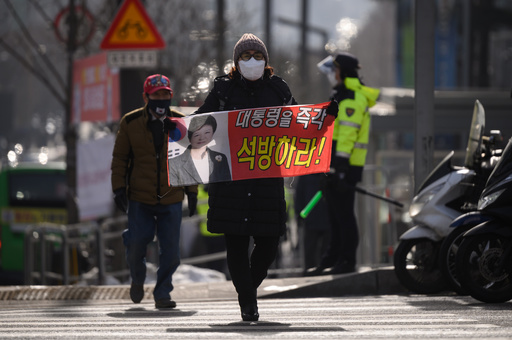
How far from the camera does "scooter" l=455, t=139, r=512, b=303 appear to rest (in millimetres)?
8945

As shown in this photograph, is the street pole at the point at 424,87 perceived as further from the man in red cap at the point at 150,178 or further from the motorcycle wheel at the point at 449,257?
the man in red cap at the point at 150,178

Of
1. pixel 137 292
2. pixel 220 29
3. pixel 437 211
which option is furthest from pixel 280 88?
pixel 220 29

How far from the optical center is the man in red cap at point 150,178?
32.1 feet

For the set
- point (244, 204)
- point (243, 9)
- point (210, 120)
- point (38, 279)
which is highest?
point (243, 9)

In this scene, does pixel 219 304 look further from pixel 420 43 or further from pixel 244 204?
pixel 420 43

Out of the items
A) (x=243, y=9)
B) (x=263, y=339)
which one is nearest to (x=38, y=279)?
(x=263, y=339)

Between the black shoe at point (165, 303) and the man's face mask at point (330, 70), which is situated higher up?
the man's face mask at point (330, 70)


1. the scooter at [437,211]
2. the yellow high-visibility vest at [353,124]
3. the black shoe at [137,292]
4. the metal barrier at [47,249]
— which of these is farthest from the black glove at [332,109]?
the metal barrier at [47,249]

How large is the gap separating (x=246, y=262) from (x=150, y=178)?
200 centimetres

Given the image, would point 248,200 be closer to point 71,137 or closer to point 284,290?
point 284,290

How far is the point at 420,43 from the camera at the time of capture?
36.6 feet

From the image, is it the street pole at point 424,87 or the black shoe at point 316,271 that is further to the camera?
the black shoe at point 316,271

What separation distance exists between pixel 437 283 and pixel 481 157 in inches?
41.8

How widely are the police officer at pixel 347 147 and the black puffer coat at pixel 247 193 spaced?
9.27 feet
